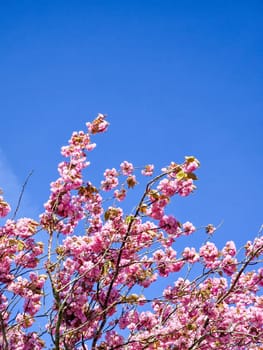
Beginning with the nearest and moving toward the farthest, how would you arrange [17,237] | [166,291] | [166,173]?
[166,173] → [17,237] → [166,291]

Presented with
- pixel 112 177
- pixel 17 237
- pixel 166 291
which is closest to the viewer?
pixel 17 237

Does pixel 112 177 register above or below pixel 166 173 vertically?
above

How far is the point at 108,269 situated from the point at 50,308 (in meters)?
0.85

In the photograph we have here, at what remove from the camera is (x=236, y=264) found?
6418mm

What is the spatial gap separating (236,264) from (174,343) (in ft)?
4.29

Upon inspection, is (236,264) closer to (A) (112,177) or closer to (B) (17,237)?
(A) (112,177)

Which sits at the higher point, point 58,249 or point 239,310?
point 58,249

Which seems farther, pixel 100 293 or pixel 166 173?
pixel 100 293

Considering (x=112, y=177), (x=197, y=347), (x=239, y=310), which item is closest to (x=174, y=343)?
(x=197, y=347)

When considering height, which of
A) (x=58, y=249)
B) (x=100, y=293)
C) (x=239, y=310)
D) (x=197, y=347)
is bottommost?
(x=197, y=347)

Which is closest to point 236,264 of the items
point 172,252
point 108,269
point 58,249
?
point 172,252

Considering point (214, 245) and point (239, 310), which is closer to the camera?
point (214, 245)

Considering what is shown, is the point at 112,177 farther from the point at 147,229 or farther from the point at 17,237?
the point at 17,237

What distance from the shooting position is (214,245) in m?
6.32
